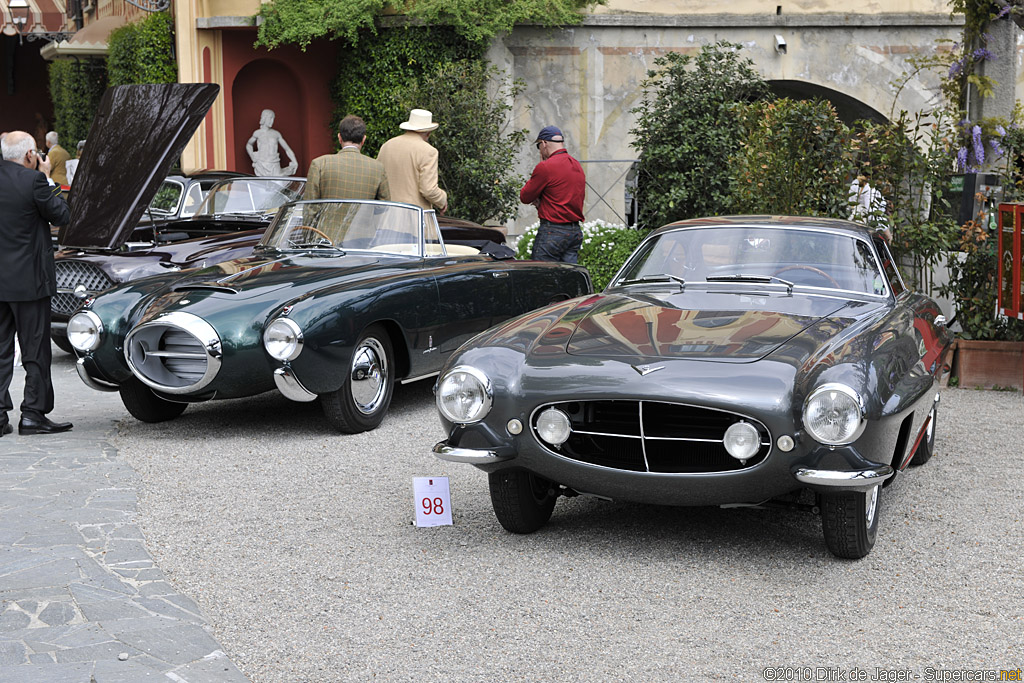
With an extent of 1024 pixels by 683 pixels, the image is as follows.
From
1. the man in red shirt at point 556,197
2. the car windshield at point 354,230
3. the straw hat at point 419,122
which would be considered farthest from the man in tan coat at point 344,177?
the straw hat at point 419,122

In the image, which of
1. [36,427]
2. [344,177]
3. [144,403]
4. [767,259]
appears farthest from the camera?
[344,177]

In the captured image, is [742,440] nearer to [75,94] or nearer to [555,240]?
[555,240]

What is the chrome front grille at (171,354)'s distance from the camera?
20.4 feet

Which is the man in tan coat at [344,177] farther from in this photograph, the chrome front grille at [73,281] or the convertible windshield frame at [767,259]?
the convertible windshield frame at [767,259]

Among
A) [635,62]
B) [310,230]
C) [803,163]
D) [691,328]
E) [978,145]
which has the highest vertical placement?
[635,62]

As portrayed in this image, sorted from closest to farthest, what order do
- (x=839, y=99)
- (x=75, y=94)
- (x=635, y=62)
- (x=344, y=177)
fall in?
(x=344, y=177)
(x=635, y=62)
(x=839, y=99)
(x=75, y=94)

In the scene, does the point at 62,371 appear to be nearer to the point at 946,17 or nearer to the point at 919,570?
the point at 919,570

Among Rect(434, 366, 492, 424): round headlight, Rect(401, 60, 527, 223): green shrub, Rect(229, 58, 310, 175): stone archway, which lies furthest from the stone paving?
Rect(229, 58, 310, 175): stone archway

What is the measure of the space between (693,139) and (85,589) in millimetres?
9492

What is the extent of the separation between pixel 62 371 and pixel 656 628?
7029 mm

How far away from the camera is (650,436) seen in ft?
13.5

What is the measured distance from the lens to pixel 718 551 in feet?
14.5

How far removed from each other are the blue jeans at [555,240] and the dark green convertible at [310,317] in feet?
5.24

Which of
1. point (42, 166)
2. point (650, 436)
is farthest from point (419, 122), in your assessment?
point (650, 436)
